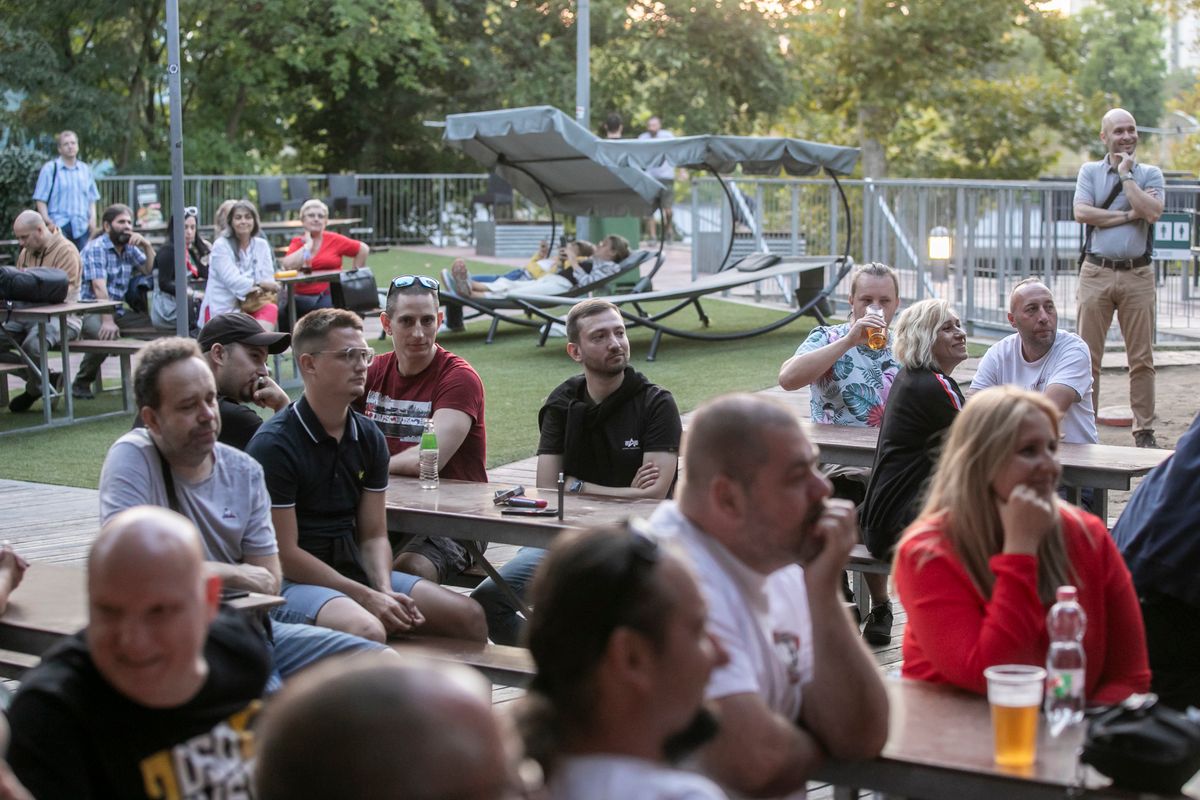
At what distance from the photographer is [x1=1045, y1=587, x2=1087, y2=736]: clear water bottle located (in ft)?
10.1

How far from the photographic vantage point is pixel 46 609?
12.7ft

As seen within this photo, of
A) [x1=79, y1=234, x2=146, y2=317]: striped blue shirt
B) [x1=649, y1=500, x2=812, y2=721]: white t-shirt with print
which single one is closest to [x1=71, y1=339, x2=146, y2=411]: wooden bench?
[x1=79, y1=234, x2=146, y2=317]: striped blue shirt

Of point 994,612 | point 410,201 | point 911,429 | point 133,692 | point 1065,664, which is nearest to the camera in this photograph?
point 133,692

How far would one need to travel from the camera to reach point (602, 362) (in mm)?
5625

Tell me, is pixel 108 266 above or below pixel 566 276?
above

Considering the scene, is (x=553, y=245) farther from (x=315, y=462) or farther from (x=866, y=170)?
(x=315, y=462)

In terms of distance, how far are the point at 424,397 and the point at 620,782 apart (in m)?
3.97

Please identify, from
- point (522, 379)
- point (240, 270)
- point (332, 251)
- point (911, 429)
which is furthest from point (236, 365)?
A: point (332, 251)

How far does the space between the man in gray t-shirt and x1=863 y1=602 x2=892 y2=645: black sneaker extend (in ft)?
7.73

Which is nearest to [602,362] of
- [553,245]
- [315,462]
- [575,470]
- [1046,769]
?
[575,470]

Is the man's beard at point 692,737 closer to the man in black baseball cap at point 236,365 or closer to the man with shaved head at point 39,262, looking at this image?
the man in black baseball cap at point 236,365

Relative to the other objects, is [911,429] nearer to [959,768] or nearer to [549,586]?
[959,768]

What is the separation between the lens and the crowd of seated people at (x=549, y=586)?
209cm

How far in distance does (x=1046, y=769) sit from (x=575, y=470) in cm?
310
